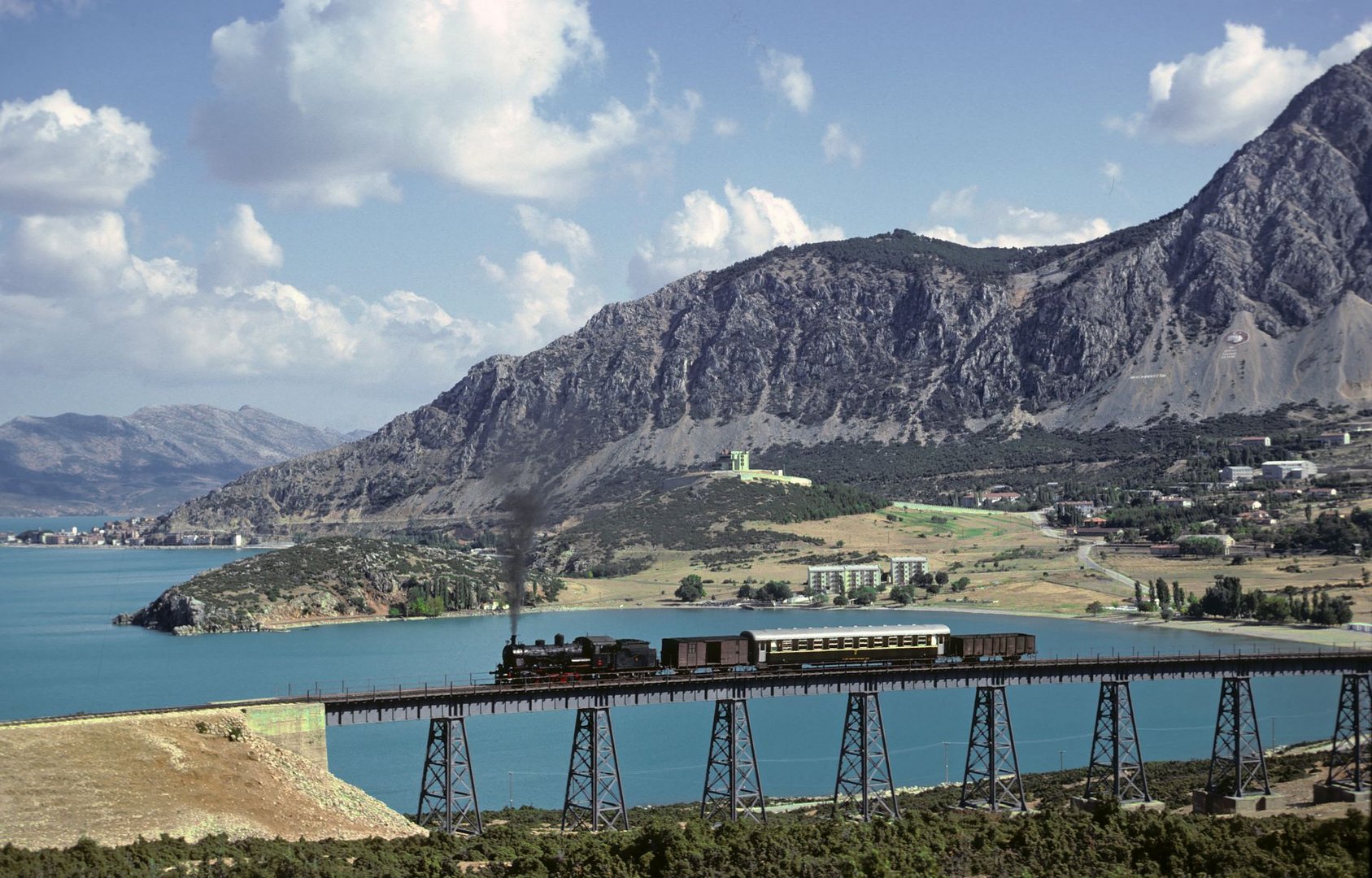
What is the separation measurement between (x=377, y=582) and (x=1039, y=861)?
15468 centimetres

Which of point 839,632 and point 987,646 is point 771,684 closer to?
point 839,632

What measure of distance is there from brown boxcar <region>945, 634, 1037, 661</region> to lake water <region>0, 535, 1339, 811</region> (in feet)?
47.3

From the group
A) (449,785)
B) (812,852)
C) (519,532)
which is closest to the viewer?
(812,852)

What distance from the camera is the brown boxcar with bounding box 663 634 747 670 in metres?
61.1

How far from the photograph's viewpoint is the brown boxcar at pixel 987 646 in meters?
67.2

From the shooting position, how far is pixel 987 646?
67688mm

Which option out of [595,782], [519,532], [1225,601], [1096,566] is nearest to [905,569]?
[1096,566]

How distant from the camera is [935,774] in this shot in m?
82.8

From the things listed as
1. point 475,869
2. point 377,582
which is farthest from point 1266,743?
point 377,582

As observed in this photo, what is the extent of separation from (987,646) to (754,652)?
1256cm

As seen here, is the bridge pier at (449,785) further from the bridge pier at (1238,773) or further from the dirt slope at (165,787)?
the bridge pier at (1238,773)

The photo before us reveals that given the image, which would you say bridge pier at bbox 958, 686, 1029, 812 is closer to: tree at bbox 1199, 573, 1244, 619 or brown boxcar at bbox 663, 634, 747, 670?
brown boxcar at bbox 663, 634, 747, 670

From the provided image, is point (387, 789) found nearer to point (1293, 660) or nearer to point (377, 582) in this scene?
point (1293, 660)

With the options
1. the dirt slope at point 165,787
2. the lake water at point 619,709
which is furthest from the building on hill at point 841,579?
the dirt slope at point 165,787
